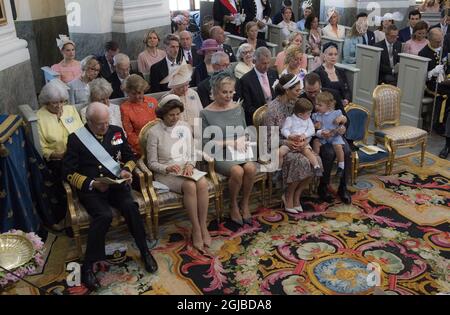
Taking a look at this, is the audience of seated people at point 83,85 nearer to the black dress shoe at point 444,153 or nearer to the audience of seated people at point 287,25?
the black dress shoe at point 444,153

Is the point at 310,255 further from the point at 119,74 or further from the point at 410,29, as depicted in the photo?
the point at 410,29

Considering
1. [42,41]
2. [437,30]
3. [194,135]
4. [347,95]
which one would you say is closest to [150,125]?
[194,135]

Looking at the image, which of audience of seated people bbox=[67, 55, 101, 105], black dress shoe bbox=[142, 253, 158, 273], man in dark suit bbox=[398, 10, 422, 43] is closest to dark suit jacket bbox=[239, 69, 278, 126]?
audience of seated people bbox=[67, 55, 101, 105]

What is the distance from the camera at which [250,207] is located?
4.76 meters

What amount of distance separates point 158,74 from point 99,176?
79.7 inches

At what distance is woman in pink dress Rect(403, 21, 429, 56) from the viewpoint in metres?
6.82

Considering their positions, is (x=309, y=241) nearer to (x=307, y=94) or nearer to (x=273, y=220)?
(x=273, y=220)

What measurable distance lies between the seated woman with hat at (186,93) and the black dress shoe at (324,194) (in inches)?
53.3

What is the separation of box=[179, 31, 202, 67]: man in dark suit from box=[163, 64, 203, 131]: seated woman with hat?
1400 mm

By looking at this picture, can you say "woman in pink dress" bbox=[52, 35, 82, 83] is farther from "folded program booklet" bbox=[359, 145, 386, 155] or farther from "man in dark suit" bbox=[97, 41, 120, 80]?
"folded program booklet" bbox=[359, 145, 386, 155]

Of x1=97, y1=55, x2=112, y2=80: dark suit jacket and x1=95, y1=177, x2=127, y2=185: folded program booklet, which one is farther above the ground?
x1=97, y1=55, x2=112, y2=80: dark suit jacket

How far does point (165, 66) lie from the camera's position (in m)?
5.61

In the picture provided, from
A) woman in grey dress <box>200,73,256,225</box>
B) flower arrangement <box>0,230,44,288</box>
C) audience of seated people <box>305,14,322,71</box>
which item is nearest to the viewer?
flower arrangement <box>0,230,44,288</box>

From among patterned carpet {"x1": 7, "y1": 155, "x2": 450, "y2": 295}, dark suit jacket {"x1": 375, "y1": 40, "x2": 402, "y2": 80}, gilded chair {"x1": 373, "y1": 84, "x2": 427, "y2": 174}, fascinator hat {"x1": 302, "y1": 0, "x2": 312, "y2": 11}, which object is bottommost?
patterned carpet {"x1": 7, "y1": 155, "x2": 450, "y2": 295}
